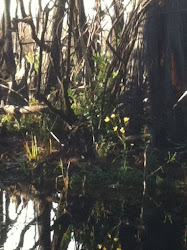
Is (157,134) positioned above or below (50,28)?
below

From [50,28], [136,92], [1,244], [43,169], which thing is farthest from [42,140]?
[1,244]

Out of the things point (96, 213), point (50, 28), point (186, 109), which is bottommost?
point (96, 213)

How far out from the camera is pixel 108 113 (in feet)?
24.7

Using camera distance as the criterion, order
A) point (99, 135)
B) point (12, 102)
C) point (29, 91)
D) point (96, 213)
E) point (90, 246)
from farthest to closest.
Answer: point (12, 102), point (29, 91), point (99, 135), point (96, 213), point (90, 246)

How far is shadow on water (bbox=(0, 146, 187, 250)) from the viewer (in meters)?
4.80

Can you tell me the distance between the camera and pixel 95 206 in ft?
18.9

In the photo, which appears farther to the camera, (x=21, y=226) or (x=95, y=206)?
(x=95, y=206)

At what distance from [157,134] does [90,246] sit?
3.20m

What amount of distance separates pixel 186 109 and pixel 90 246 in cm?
357

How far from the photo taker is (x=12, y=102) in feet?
29.7

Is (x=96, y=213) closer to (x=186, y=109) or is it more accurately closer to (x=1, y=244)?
(x=1, y=244)

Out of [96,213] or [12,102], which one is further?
[12,102]

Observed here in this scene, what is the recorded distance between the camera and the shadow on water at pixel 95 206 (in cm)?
480

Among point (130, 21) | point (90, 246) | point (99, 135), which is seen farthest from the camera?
point (99, 135)
